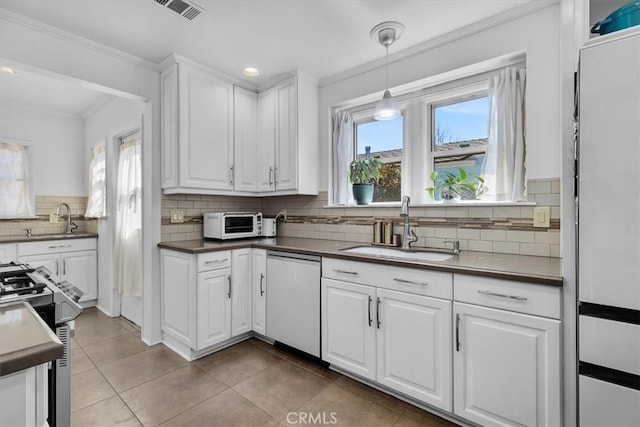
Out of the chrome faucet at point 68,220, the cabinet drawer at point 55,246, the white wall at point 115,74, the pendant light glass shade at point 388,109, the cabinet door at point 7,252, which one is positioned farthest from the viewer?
the chrome faucet at point 68,220

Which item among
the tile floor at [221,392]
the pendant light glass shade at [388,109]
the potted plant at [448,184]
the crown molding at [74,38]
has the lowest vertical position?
the tile floor at [221,392]

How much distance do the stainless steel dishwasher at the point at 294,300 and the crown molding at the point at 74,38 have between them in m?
1.96

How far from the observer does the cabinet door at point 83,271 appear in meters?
3.70

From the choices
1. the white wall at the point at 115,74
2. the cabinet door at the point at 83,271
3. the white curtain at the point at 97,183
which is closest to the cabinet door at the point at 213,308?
the white wall at the point at 115,74

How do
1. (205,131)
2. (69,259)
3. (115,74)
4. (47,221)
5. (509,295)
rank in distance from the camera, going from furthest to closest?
(47,221), (69,259), (205,131), (115,74), (509,295)

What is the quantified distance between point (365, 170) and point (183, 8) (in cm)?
179

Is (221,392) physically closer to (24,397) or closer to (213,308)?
(213,308)

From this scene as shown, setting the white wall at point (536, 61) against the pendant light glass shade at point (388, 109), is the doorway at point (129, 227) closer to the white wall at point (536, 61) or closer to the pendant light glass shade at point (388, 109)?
the pendant light glass shade at point (388, 109)

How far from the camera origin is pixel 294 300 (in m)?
2.47

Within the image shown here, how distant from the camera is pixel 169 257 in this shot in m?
2.71

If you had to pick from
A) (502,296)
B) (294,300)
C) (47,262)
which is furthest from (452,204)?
(47,262)

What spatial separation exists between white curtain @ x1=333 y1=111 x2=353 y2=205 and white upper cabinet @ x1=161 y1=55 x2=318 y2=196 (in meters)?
0.20

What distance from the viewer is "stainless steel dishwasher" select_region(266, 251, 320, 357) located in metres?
2.35

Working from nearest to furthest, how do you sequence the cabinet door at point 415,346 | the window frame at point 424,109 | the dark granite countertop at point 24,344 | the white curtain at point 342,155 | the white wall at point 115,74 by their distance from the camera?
the dark granite countertop at point 24,344 < the cabinet door at point 415,346 < the white wall at point 115,74 < the window frame at point 424,109 < the white curtain at point 342,155
